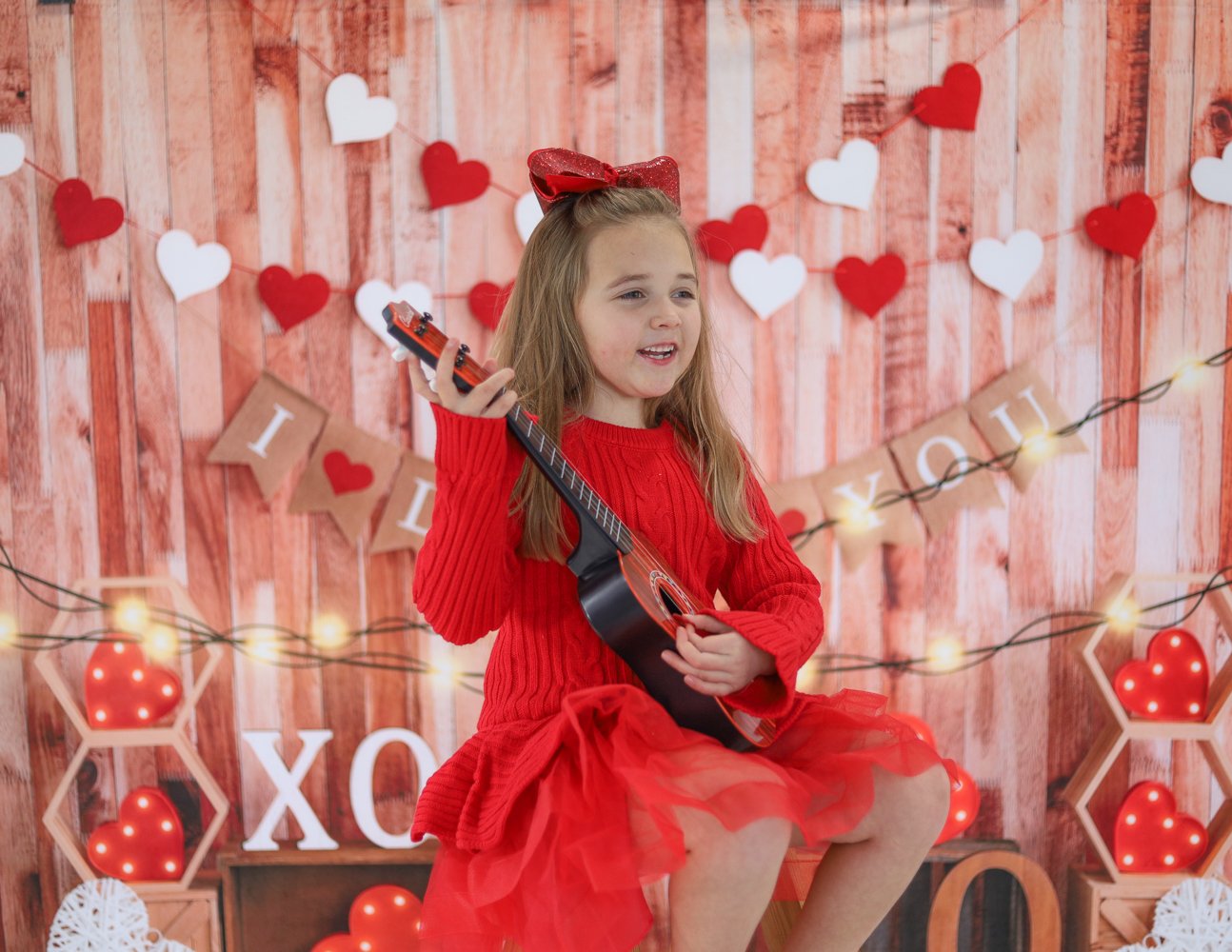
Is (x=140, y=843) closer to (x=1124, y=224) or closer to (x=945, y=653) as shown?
(x=945, y=653)

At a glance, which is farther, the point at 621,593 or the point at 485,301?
the point at 485,301

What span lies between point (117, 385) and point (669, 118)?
1117 millimetres

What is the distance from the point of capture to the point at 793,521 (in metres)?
1.97

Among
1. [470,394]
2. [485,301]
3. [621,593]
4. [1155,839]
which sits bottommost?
[1155,839]

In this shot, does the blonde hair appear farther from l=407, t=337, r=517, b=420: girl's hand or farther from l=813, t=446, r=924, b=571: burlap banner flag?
l=813, t=446, r=924, b=571: burlap banner flag

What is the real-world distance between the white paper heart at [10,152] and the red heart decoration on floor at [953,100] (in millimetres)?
1606

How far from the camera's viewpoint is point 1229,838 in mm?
1937

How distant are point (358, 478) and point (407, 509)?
0.34 ft

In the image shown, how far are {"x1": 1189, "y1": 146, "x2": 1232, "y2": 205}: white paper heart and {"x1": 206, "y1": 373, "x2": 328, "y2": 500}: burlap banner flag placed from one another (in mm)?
1670

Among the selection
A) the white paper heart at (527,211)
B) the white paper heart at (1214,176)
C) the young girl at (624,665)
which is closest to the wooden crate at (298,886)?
the young girl at (624,665)

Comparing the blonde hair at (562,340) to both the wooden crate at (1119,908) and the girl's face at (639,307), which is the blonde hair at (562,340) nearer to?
the girl's face at (639,307)

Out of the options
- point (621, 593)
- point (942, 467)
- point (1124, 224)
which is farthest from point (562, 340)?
point (1124, 224)

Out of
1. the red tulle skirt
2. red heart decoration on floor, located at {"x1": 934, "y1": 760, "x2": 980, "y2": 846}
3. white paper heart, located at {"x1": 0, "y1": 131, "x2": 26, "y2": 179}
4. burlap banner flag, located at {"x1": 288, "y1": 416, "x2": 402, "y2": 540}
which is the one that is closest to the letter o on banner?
red heart decoration on floor, located at {"x1": 934, "y1": 760, "x2": 980, "y2": 846}

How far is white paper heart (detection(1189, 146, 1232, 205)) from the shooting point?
1.96m
